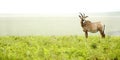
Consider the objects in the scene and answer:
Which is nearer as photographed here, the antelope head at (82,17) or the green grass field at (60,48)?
the green grass field at (60,48)

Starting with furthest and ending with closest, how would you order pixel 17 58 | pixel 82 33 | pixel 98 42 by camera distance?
1. pixel 82 33
2. pixel 98 42
3. pixel 17 58

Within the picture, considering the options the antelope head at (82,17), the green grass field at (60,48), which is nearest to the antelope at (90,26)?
the antelope head at (82,17)

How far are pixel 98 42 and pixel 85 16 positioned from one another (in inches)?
51.2

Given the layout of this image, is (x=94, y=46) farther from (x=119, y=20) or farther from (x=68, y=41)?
(x=119, y=20)

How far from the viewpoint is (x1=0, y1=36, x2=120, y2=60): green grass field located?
6.64 m

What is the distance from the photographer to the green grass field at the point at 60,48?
6636 millimetres

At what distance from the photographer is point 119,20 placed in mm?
9609

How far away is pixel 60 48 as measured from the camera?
7160mm

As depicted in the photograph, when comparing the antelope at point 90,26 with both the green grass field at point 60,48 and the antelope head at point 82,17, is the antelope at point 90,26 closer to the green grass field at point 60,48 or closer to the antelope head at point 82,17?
the antelope head at point 82,17

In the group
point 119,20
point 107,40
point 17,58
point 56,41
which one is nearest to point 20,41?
point 56,41

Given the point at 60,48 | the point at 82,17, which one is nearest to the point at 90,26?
the point at 82,17

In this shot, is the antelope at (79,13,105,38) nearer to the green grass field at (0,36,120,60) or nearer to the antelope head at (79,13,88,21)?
the antelope head at (79,13,88,21)

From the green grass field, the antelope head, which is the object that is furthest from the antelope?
the green grass field

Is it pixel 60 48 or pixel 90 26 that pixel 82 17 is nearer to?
pixel 90 26
